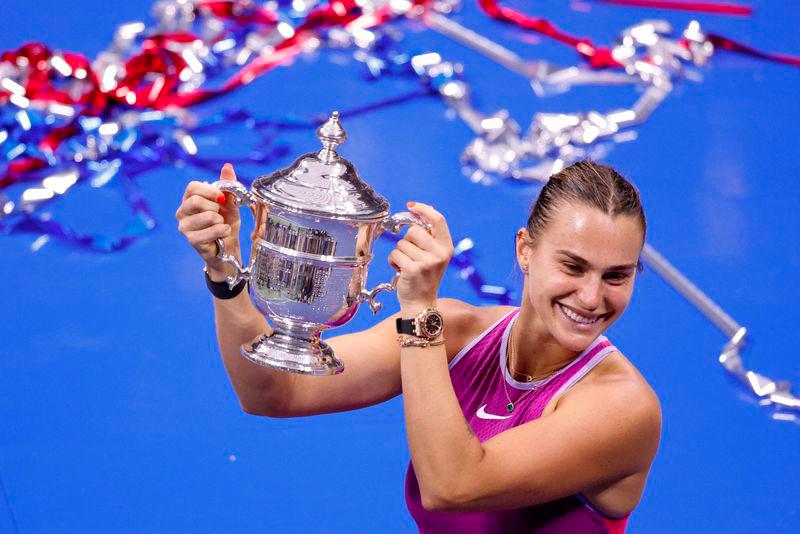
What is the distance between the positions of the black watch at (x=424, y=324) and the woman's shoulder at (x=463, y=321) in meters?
0.56

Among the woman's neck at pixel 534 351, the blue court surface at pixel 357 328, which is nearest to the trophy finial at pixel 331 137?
the woman's neck at pixel 534 351

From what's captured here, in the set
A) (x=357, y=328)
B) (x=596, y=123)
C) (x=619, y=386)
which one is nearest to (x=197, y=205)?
(x=619, y=386)

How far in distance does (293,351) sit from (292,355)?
0.02m

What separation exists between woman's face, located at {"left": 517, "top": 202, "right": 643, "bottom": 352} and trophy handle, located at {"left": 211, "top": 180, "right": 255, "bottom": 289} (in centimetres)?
55

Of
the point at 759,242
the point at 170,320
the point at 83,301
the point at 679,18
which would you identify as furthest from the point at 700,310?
the point at 679,18

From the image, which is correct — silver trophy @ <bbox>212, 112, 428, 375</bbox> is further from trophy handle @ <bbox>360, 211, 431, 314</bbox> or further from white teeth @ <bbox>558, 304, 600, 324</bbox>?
white teeth @ <bbox>558, 304, 600, 324</bbox>

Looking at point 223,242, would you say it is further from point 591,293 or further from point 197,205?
point 591,293

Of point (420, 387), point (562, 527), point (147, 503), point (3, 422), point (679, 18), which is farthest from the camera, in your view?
point (679, 18)

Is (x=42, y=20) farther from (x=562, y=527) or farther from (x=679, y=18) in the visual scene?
(x=562, y=527)

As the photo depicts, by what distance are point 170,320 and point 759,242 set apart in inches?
99.1

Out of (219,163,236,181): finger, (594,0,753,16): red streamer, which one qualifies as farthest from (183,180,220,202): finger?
(594,0,753,16): red streamer

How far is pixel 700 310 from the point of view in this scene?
4.39 meters

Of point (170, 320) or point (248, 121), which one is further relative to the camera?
point (248, 121)

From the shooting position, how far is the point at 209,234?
1.94 meters
